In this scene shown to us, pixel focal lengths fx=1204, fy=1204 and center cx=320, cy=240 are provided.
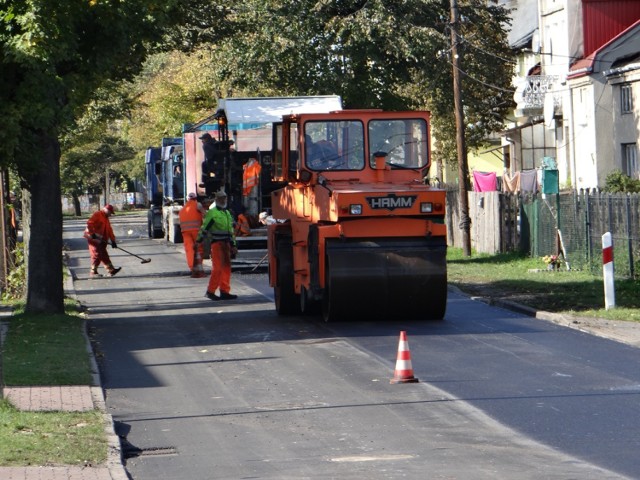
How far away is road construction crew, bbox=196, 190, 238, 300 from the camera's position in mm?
20906

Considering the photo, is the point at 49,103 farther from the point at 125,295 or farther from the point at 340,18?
the point at 340,18

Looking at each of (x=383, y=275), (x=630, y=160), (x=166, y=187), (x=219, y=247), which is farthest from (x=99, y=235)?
(x=630, y=160)

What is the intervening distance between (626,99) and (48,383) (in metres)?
27.5

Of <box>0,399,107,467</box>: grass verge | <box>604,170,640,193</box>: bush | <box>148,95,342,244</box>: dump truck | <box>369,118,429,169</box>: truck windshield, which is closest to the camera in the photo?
<box>0,399,107,467</box>: grass verge

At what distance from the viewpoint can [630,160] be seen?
36.7m

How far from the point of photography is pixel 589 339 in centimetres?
1503

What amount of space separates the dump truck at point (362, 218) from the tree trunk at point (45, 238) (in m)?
3.40

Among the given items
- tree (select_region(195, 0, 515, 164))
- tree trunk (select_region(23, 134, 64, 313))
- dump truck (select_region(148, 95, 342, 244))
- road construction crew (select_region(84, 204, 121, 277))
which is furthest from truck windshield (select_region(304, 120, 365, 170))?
tree (select_region(195, 0, 515, 164))

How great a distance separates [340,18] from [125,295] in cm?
1382

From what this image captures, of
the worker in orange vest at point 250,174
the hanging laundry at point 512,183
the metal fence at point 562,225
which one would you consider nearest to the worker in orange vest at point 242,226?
the worker in orange vest at point 250,174

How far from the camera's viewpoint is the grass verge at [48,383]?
8539mm

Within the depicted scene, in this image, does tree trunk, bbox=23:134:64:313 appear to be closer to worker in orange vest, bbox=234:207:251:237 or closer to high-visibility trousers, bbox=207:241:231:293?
high-visibility trousers, bbox=207:241:231:293

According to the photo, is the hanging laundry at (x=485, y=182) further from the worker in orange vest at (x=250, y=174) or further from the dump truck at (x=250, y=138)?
the worker in orange vest at (x=250, y=174)

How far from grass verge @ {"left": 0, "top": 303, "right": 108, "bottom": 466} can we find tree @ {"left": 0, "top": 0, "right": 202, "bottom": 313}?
1.01 m
